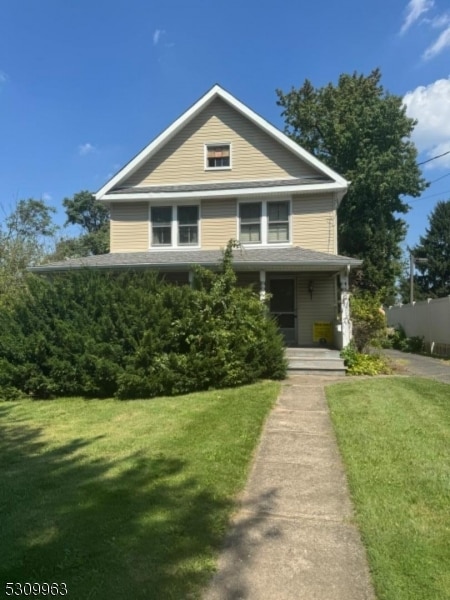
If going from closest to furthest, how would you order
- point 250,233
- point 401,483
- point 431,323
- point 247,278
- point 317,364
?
1. point 401,483
2. point 317,364
3. point 247,278
4. point 250,233
5. point 431,323

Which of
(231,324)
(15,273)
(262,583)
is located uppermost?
(15,273)

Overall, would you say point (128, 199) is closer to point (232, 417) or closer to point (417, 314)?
point (232, 417)

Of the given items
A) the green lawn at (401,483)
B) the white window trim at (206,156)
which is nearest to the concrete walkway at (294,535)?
the green lawn at (401,483)

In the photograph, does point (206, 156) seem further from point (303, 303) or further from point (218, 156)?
point (303, 303)

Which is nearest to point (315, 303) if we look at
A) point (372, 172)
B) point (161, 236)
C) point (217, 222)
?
point (217, 222)

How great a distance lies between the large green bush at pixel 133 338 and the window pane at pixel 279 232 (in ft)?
15.8

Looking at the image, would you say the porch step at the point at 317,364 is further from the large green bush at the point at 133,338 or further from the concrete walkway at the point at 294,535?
the concrete walkway at the point at 294,535

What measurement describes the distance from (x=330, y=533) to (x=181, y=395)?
589 cm

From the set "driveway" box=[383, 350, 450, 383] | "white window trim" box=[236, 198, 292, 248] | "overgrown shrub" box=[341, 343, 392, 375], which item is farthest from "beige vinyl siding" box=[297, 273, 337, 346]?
"overgrown shrub" box=[341, 343, 392, 375]

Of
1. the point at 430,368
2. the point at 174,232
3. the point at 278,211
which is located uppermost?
the point at 278,211

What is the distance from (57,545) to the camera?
10.8 ft

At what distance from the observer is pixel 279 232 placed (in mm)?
15078

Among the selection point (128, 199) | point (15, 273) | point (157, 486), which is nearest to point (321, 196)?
point (128, 199)

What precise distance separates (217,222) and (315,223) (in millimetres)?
3138
